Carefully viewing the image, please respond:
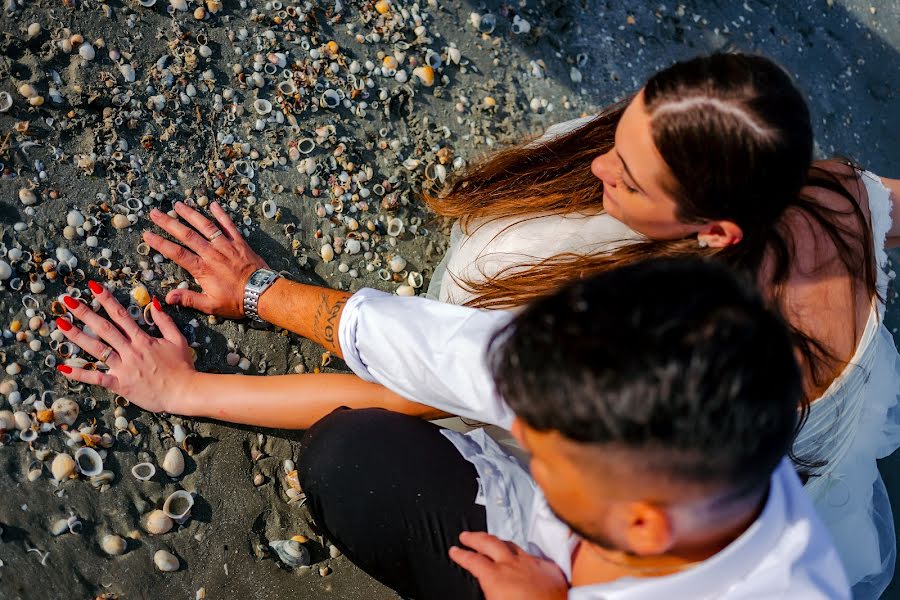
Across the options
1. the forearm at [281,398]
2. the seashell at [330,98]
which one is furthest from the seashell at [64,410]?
the seashell at [330,98]

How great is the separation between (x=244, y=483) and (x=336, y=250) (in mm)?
884

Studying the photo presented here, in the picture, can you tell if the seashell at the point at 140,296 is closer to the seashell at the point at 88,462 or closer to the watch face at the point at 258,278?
the watch face at the point at 258,278

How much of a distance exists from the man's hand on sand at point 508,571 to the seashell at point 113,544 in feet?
3.38

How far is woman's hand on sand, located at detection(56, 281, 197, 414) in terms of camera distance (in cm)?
219

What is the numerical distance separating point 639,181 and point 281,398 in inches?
49.0

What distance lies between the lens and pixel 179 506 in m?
2.25

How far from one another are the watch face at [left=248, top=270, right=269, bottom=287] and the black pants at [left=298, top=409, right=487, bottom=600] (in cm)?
54

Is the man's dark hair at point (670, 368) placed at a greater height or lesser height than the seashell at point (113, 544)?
greater

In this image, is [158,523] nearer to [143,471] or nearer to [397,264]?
[143,471]

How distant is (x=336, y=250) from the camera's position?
8.84 feet

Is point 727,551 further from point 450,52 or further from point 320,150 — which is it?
point 450,52

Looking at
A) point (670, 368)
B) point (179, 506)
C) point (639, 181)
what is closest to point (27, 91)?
point (179, 506)

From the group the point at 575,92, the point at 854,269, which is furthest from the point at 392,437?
the point at 575,92

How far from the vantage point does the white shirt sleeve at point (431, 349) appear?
171cm
